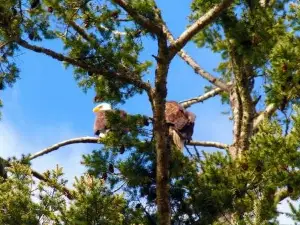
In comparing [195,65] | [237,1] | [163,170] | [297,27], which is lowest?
[163,170]

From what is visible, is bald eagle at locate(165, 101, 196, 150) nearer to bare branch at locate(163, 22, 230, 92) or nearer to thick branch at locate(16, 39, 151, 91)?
bare branch at locate(163, 22, 230, 92)

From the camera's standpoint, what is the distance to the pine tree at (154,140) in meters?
5.85

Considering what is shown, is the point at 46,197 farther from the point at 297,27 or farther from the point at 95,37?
the point at 297,27

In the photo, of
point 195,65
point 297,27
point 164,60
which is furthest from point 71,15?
point 195,65

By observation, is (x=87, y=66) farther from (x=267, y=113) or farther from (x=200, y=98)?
(x=200, y=98)

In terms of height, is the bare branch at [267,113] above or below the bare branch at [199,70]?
below

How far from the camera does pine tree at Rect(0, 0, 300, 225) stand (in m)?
5.85

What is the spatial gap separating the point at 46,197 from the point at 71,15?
6.81 ft

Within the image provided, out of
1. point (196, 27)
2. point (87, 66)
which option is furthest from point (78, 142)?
point (196, 27)

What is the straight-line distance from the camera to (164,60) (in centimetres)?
575

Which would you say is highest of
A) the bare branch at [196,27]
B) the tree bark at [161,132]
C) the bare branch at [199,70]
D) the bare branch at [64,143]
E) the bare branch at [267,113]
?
the bare branch at [199,70]

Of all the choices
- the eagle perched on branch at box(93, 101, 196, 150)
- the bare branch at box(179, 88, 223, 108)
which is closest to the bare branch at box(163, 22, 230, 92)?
the eagle perched on branch at box(93, 101, 196, 150)

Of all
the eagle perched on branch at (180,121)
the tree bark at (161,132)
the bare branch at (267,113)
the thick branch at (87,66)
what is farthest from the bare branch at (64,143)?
the tree bark at (161,132)

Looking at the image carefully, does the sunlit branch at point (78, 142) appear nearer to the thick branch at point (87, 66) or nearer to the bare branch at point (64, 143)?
the bare branch at point (64, 143)
